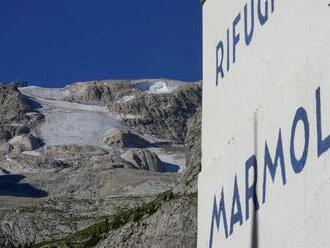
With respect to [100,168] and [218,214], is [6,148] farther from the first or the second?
[218,214]

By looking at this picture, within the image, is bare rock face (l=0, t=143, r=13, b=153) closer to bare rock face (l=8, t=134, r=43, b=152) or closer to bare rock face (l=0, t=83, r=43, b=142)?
bare rock face (l=8, t=134, r=43, b=152)

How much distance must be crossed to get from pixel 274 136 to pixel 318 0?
0.70 meters

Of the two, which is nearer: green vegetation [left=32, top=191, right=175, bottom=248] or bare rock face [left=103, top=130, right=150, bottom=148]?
green vegetation [left=32, top=191, right=175, bottom=248]

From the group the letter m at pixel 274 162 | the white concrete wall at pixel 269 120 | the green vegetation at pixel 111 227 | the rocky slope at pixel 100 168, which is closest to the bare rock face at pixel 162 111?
the rocky slope at pixel 100 168

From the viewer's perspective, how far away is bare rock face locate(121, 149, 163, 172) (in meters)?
119

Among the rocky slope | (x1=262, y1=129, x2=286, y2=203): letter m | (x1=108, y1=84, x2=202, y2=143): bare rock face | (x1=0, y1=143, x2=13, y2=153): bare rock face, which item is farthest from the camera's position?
(x1=108, y1=84, x2=202, y2=143): bare rock face

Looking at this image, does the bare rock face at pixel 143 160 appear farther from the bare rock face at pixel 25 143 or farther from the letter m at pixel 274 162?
the letter m at pixel 274 162

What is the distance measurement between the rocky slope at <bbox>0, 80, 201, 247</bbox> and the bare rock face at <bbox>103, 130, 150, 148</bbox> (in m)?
0.18

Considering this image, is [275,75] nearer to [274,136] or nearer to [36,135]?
[274,136]

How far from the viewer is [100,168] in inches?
4067

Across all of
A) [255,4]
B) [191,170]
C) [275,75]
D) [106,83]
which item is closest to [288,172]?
[275,75]

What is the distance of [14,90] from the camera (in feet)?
558

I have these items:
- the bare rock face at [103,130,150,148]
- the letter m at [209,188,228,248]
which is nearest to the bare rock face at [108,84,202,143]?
the bare rock face at [103,130,150,148]

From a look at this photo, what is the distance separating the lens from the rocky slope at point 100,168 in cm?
3077
